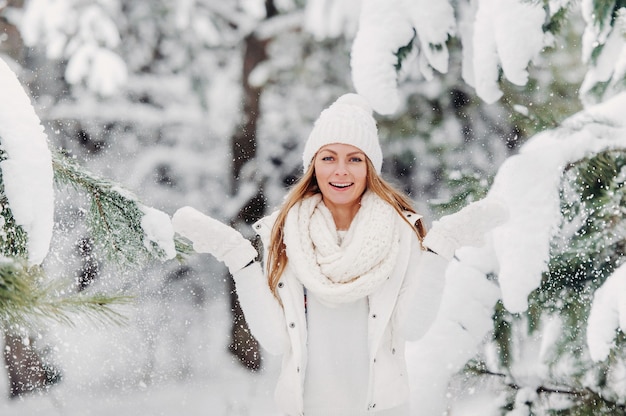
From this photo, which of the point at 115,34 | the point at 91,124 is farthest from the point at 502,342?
the point at 91,124

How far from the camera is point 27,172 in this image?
986mm

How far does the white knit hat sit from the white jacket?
0.79 feet

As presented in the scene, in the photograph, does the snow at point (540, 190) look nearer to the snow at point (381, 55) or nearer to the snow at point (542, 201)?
the snow at point (542, 201)

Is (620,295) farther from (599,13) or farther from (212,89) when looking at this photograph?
Answer: (212,89)

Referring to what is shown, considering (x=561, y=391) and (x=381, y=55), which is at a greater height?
(x=381, y=55)

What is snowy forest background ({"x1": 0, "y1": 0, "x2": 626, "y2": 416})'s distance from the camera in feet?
6.00

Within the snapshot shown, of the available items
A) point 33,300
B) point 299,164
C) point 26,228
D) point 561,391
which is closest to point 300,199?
point 26,228


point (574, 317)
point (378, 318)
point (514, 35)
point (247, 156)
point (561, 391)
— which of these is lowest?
point (247, 156)

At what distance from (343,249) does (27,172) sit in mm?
834

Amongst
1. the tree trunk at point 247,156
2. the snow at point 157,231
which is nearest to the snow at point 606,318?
the snow at point 157,231

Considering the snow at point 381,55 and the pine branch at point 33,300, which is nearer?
the pine branch at point 33,300

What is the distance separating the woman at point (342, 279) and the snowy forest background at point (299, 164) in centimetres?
21

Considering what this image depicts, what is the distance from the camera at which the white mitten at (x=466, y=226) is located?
1519 millimetres

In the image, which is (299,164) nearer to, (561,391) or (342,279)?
(561,391)
